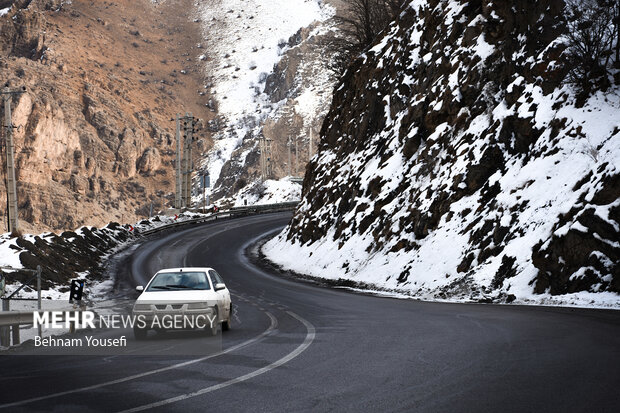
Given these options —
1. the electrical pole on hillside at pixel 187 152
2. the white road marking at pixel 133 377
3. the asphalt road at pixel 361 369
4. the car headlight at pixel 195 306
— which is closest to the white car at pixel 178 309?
the car headlight at pixel 195 306

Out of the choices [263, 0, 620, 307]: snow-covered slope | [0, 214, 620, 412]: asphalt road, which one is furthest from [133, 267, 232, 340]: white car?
[263, 0, 620, 307]: snow-covered slope

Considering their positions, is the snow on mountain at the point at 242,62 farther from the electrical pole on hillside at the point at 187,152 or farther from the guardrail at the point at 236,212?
the electrical pole on hillside at the point at 187,152

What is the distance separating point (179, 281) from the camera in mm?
13312

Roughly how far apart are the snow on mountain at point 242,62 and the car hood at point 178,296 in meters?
124

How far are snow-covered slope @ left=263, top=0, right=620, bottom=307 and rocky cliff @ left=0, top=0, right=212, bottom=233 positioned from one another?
6497 cm

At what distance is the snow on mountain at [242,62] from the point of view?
495ft

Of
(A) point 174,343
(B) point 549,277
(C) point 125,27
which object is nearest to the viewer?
(A) point 174,343

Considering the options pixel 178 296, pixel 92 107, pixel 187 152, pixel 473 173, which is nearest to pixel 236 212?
pixel 187 152

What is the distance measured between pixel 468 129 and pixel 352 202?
8252mm

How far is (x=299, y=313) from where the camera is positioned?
16359 mm

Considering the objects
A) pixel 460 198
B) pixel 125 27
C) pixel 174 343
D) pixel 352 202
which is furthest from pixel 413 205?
pixel 125 27

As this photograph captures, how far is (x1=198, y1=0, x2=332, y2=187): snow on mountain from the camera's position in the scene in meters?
151

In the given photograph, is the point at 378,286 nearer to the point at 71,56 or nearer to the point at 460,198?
the point at 460,198

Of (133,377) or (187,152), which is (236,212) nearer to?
(187,152)
